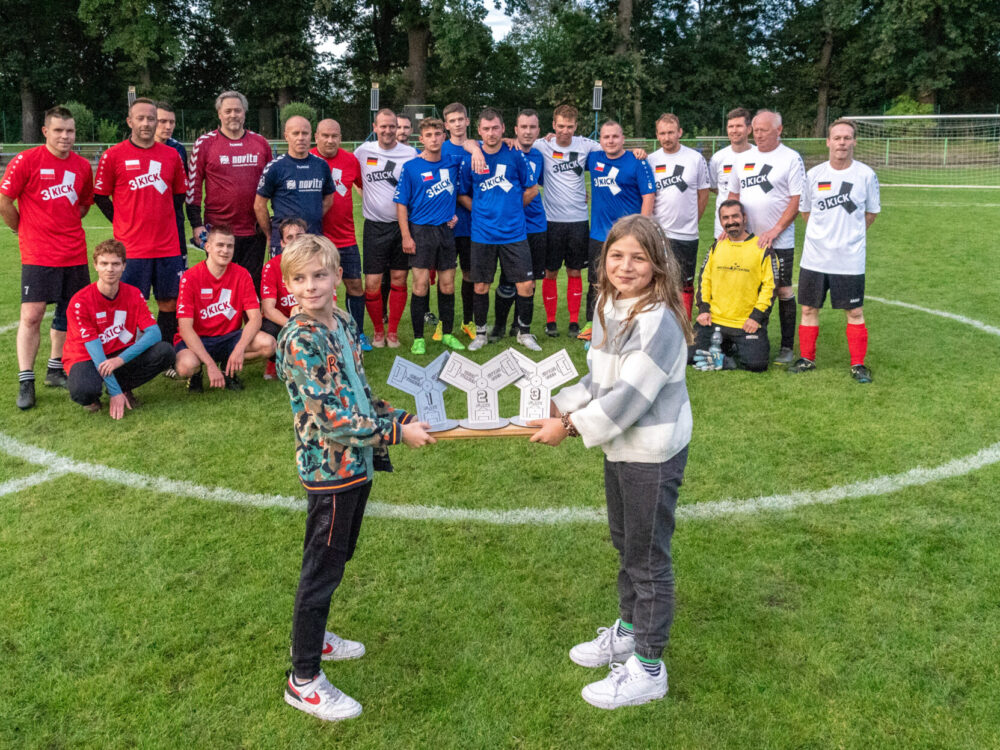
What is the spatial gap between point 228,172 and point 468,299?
2537 millimetres

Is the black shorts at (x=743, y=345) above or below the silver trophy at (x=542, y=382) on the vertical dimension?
below

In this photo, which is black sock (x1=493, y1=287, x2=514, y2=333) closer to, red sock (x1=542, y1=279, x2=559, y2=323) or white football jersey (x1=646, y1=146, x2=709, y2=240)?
red sock (x1=542, y1=279, x2=559, y2=323)

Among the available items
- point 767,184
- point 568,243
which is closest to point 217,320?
point 568,243

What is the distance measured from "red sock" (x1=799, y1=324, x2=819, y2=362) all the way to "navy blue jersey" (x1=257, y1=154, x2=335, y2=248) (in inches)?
165

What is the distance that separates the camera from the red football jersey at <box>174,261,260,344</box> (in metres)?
6.20

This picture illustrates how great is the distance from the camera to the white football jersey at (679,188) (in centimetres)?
757

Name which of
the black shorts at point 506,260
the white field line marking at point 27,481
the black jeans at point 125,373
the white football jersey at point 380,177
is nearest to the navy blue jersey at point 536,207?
the black shorts at point 506,260

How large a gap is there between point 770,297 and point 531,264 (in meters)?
2.11

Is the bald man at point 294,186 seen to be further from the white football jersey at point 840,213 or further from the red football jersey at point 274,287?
the white football jersey at point 840,213

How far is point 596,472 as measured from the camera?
193 inches

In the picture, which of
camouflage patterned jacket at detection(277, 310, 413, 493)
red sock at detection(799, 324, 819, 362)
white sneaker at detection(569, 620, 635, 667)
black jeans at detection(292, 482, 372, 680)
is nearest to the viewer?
camouflage patterned jacket at detection(277, 310, 413, 493)

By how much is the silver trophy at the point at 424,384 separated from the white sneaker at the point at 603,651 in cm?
105

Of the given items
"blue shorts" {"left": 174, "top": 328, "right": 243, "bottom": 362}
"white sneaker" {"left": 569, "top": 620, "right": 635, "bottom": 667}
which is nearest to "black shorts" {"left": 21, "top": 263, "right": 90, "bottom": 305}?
"blue shorts" {"left": 174, "top": 328, "right": 243, "bottom": 362}

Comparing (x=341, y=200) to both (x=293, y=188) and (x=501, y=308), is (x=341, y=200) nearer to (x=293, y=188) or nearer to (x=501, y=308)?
(x=293, y=188)
